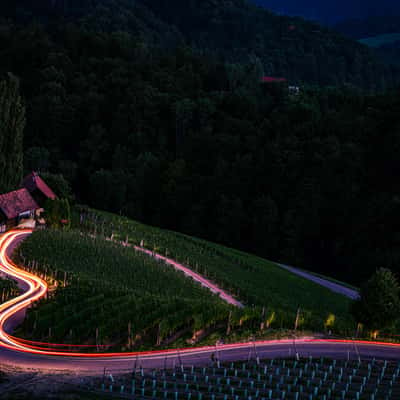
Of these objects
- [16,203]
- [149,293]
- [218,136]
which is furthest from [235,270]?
[218,136]

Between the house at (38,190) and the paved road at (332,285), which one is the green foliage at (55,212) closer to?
the house at (38,190)

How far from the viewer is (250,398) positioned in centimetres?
1869

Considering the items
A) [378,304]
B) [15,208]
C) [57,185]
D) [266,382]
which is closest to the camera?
[266,382]

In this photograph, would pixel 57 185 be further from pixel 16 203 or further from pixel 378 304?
pixel 378 304

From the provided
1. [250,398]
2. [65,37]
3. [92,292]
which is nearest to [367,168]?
[92,292]

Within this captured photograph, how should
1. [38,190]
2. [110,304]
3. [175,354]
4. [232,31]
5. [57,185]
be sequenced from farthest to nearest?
[232,31] → [57,185] → [38,190] → [110,304] → [175,354]

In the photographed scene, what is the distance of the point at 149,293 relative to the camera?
3256 cm

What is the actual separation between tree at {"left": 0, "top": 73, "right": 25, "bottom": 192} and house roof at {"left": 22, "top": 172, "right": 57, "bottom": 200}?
2.30m

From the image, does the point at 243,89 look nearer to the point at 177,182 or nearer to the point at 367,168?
the point at 177,182

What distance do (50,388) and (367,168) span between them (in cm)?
5881

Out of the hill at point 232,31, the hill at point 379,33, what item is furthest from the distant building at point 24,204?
the hill at point 379,33

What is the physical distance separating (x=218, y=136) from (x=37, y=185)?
121 feet

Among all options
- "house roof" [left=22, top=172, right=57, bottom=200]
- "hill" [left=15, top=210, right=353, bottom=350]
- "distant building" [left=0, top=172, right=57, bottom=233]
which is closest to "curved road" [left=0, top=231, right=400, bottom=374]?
"hill" [left=15, top=210, right=353, bottom=350]

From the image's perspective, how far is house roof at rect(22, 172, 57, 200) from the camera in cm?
5196
